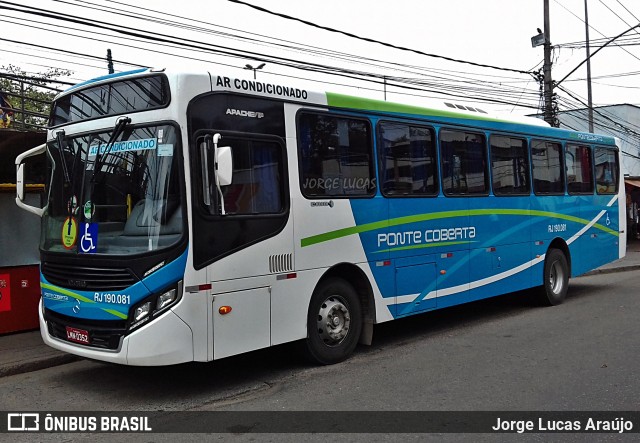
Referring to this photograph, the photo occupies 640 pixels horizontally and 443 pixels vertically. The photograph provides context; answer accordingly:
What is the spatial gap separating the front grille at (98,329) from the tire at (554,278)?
313 inches

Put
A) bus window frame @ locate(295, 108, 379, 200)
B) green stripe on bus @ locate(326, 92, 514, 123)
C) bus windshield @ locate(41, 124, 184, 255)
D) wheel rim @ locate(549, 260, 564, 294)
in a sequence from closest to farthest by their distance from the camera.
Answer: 1. bus windshield @ locate(41, 124, 184, 255)
2. bus window frame @ locate(295, 108, 379, 200)
3. green stripe on bus @ locate(326, 92, 514, 123)
4. wheel rim @ locate(549, 260, 564, 294)

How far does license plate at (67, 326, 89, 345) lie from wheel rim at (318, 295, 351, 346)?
2.49 metres

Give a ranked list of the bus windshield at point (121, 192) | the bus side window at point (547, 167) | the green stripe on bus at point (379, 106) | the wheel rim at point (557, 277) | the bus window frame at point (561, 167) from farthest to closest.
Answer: the wheel rim at point (557, 277) → the bus side window at point (547, 167) → the bus window frame at point (561, 167) → the green stripe on bus at point (379, 106) → the bus windshield at point (121, 192)

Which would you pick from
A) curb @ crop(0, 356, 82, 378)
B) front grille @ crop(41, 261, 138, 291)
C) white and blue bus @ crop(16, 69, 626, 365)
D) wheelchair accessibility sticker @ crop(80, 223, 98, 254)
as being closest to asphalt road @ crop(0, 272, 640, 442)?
curb @ crop(0, 356, 82, 378)

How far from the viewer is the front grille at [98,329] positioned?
5594 mm

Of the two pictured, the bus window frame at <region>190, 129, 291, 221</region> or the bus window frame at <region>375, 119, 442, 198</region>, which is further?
the bus window frame at <region>375, 119, 442, 198</region>

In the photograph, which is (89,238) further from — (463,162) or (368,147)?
(463,162)

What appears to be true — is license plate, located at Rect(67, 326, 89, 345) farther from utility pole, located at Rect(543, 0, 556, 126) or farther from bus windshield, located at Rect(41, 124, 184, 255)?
utility pole, located at Rect(543, 0, 556, 126)

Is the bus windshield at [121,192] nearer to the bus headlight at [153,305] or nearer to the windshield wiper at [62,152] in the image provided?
the windshield wiper at [62,152]

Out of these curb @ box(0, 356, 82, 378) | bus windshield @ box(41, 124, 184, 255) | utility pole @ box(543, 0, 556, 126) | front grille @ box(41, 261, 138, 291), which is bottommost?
curb @ box(0, 356, 82, 378)

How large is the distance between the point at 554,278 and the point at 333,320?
19.9 ft

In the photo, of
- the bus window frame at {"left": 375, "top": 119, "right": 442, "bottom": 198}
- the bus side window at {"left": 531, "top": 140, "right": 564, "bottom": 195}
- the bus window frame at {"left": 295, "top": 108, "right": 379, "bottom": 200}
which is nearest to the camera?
the bus window frame at {"left": 295, "top": 108, "right": 379, "bottom": 200}

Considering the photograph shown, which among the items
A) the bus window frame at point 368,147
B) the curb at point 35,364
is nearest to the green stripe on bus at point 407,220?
the bus window frame at point 368,147

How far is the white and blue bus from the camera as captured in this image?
5586 millimetres
